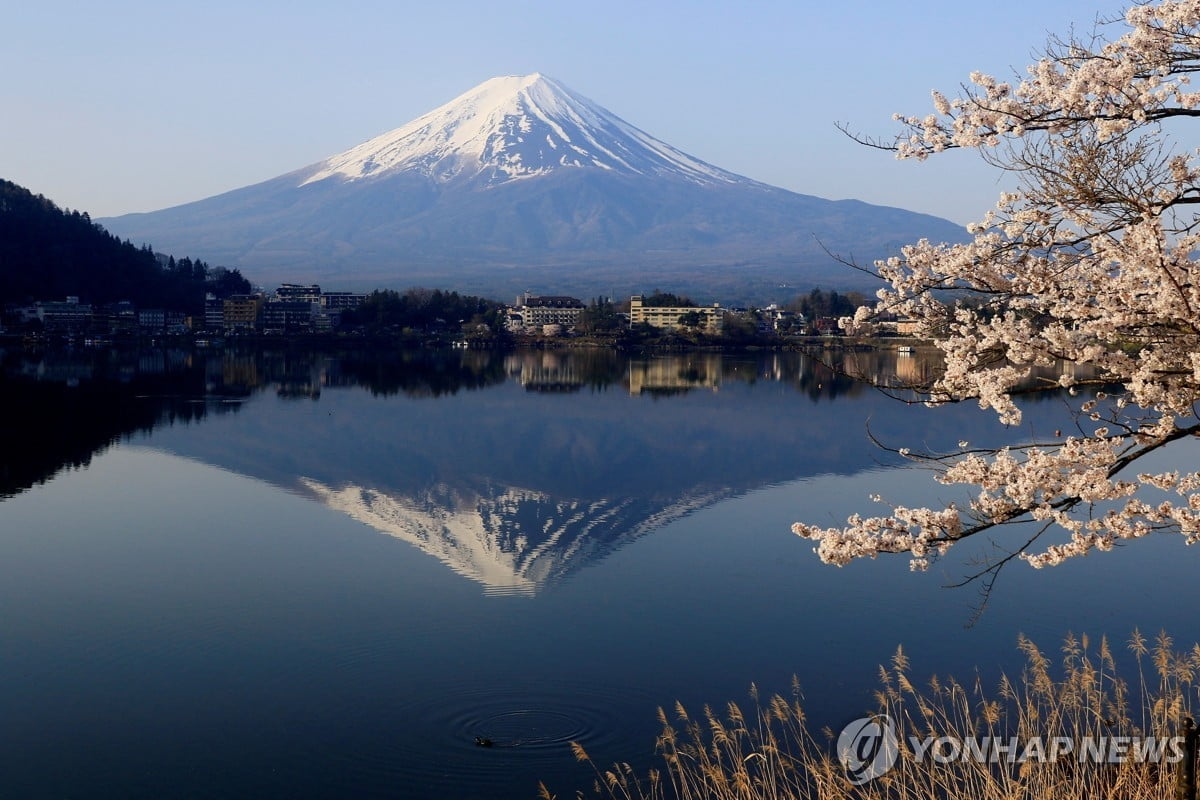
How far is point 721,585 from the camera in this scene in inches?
320

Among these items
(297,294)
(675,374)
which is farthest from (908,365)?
(297,294)

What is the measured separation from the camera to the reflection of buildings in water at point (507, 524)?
8.91 m

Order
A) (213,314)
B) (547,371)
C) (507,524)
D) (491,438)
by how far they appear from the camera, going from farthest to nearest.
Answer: (213,314) → (547,371) → (491,438) → (507,524)

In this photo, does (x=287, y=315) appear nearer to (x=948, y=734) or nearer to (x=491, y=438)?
(x=491, y=438)

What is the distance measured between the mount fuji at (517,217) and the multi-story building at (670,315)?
37940 millimetres

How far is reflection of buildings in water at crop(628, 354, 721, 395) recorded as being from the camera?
26.7 m

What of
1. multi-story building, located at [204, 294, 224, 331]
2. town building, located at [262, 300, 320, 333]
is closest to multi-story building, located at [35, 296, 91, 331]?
multi-story building, located at [204, 294, 224, 331]

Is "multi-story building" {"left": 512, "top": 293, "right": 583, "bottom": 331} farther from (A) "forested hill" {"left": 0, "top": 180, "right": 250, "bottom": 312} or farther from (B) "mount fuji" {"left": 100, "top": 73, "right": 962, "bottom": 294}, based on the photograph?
(B) "mount fuji" {"left": 100, "top": 73, "right": 962, "bottom": 294}

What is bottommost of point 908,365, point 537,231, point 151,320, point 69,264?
point 908,365

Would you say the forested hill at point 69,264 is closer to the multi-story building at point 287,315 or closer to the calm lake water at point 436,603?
the multi-story building at point 287,315

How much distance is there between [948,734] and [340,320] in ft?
184

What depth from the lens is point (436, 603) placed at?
7586 mm

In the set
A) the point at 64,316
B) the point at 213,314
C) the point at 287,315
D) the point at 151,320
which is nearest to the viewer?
the point at 64,316

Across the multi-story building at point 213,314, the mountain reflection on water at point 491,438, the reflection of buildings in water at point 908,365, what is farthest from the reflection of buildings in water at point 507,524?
the multi-story building at point 213,314
